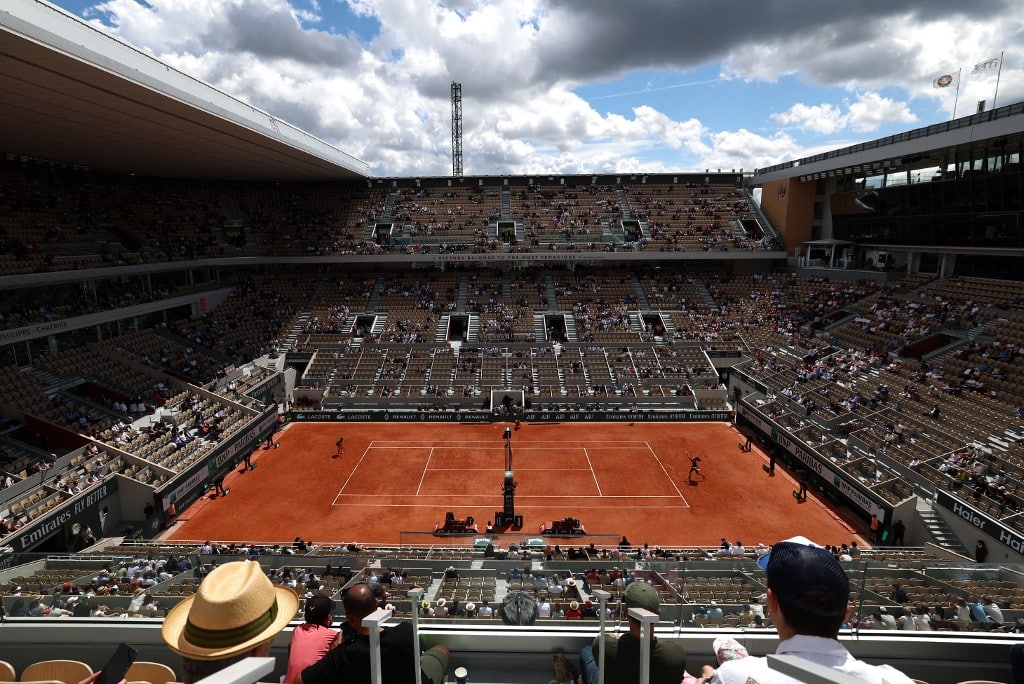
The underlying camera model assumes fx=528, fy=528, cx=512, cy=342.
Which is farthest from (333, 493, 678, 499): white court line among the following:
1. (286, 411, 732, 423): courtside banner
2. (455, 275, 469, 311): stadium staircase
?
(455, 275, 469, 311): stadium staircase

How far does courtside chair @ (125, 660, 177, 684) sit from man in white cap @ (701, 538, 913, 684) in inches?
206

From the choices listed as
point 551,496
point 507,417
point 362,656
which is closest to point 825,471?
point 551,496

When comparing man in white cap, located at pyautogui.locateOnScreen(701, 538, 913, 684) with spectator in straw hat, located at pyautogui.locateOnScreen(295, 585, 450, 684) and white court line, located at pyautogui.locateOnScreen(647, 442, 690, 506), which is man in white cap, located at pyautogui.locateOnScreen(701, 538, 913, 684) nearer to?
spectator in straw hat, located at pyautogui.locateOnScreen(295, 585, 450, 684)

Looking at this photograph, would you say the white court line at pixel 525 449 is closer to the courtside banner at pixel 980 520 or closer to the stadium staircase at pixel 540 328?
the courtside banner at pixel 980 520

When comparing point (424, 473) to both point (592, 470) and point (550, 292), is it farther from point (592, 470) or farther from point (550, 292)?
point (550, 292)

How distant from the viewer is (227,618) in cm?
274

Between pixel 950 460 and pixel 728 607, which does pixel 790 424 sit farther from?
pixel 728 607

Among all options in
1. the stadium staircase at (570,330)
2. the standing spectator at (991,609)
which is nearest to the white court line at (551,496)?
the standing spectator at (991,609)

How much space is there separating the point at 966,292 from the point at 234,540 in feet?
141

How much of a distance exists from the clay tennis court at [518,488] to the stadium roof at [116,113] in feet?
58.8

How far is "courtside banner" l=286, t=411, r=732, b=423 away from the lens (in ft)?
113

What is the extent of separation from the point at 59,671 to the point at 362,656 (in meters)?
3.89

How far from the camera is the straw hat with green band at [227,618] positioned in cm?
272

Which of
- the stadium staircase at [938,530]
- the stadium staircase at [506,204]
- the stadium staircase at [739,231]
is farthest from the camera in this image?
the stadium staircase at [506,204]
